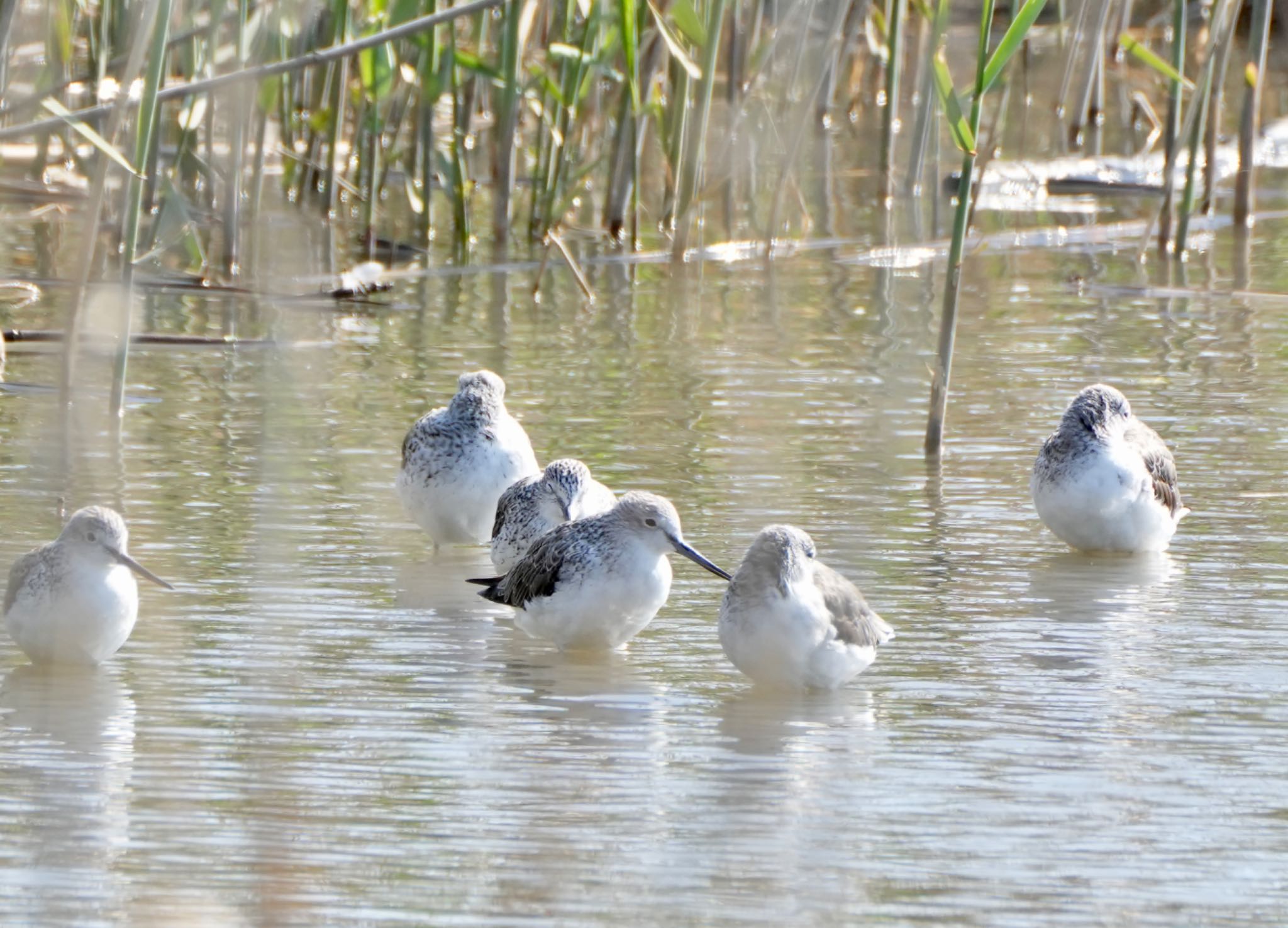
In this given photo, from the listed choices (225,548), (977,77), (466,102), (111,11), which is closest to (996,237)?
(466,102)

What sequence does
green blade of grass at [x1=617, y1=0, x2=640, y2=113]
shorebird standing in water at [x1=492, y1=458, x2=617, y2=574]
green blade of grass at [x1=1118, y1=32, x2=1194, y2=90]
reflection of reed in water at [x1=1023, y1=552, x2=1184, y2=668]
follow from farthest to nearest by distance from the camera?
green blade of grass at [x1=1118, y1=32, x2=1194, y2=90] → green blade of grass at [x1=617, y1=0, x2=640, y2=113] → shorebird standing in water at [x1=492, y1=458, x2=617, y2=574] → reflection of reed in water at [x1=1023, y1=552, x2=1184, y2=668]

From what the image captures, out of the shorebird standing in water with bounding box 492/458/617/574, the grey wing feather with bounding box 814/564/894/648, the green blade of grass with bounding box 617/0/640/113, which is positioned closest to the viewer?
the grey wing feather with bounding box 814/564/894/648

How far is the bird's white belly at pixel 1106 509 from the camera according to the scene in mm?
6625

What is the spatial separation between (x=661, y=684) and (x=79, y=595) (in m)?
1.50

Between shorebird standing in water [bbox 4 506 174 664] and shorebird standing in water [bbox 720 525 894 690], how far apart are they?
4.78 ft

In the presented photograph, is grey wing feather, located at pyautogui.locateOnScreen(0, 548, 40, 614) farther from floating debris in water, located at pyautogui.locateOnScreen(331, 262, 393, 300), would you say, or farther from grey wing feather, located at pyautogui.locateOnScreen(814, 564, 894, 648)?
floating debris in water, located at pyautogui.locateOnScreen(331, 262, 393, 300)

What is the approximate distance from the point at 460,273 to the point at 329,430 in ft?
11.8

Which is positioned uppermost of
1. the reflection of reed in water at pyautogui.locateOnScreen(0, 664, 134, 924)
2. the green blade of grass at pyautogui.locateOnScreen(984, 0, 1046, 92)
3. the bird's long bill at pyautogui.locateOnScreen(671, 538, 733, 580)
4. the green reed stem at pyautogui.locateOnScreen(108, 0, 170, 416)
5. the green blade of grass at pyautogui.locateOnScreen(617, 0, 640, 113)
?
the green blade of grass at pyautogui.locateOnScreen(617, 0, 640, 113)

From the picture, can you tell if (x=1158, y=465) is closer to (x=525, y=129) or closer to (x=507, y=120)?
(x=507, y=120)

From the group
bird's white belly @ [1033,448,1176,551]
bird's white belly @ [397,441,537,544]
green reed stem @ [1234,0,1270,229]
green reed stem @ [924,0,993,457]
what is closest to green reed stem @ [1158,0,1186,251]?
green reed stem @ [1234,0,1270,229]

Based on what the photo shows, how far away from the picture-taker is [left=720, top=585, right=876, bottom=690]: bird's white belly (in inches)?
203

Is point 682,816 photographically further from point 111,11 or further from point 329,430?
point 111,11

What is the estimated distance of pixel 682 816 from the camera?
14.4ft

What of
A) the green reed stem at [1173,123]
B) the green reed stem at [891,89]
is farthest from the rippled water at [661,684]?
the green reed stem at [891,89]
